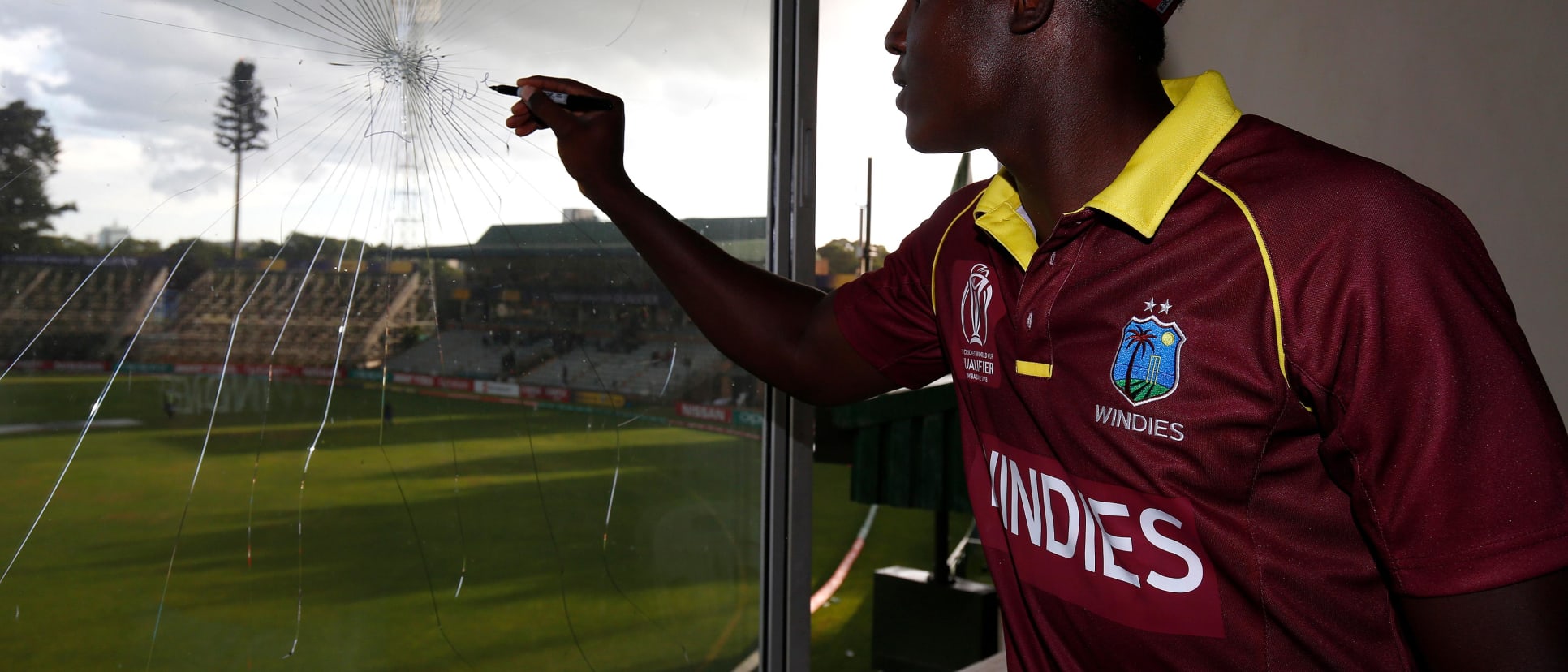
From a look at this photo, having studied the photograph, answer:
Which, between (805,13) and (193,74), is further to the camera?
(805,13)

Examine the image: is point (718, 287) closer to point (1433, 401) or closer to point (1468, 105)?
point (1433, 401)

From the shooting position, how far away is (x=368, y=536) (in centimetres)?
83

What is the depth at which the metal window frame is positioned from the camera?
1.19 meters

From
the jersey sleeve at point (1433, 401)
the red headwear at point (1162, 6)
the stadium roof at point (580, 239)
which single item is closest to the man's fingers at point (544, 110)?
the stadium roof at point (580, 239)

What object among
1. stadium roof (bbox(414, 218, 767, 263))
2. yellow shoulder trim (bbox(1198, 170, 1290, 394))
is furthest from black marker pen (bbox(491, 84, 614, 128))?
yellow shoulder trim (bbox(1198, 170, 1290, 394))

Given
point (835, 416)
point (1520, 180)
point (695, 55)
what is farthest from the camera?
point (835, 416)

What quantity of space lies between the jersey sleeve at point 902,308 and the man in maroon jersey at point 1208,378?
0.05m

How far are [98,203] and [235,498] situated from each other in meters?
0.24

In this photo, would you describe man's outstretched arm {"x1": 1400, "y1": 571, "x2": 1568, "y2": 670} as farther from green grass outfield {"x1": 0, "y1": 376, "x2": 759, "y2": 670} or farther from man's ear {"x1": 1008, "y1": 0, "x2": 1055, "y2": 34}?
green grass outfield {"x1": 0, "y1": 376, "x2": 759, "y2": 670}

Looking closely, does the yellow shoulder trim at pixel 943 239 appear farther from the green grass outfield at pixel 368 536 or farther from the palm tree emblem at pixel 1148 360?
the green grass outfield at pixel 368 536

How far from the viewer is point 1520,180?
152 centimetres

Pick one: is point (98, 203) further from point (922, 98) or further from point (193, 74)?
point (922, 98)

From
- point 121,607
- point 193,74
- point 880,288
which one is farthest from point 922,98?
point 121,607

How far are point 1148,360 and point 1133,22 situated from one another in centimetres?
25
